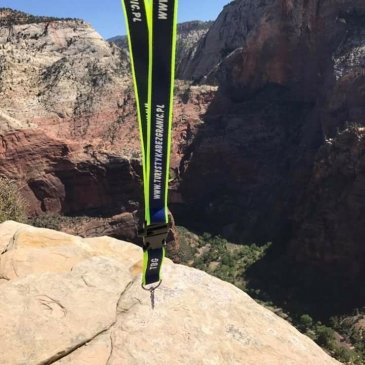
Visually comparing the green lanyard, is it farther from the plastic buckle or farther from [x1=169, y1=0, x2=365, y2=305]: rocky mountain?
[x1=169, y1=0, x2=365, y2=305]: rocky mountain

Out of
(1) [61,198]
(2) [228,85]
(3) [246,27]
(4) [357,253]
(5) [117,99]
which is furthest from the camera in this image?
(3) [246,27]

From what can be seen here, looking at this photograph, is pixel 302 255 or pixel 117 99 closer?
pixel 302 255

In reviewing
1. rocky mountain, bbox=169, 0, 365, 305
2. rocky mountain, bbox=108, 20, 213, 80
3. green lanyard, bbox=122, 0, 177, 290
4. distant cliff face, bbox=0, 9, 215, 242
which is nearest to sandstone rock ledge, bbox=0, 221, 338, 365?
green lanyard, bbox=122, 0, 177, 290

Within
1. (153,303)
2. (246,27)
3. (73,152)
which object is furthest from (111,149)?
(246,27)

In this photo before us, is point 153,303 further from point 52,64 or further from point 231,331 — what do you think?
point 52,64

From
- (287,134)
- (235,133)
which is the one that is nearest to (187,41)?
(287,134)

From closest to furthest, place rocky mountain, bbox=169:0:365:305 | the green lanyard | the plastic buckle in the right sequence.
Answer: the green lanyard, the plastic buckle, rocky mountain, bbox=169:0:365:305

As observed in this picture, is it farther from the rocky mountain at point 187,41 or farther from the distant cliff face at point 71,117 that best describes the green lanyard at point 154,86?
the rocky mountain at point 187,41
